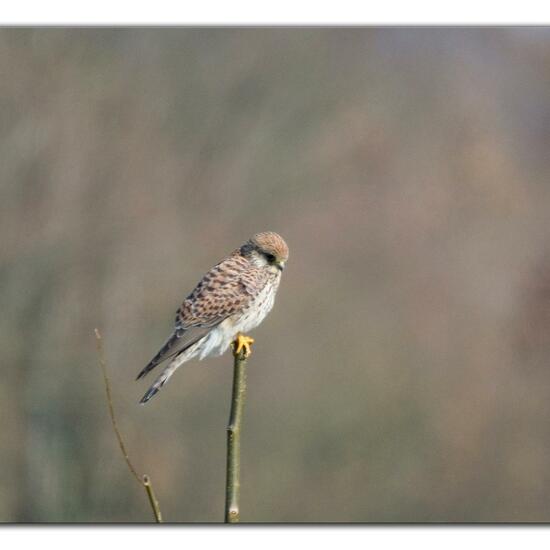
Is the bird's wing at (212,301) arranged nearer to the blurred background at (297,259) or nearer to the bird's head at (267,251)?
the bird's head at (267,251)

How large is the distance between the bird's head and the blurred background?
0.90 metres

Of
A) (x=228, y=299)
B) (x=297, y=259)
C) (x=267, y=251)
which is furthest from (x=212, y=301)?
(x=297, y=259)

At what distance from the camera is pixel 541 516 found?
302 cm

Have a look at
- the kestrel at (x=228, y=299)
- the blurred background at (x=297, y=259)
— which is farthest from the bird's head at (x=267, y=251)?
the blurred background at (x=297, y=259)

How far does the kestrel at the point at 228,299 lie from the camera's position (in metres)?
2.29

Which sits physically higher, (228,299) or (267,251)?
(267,251)

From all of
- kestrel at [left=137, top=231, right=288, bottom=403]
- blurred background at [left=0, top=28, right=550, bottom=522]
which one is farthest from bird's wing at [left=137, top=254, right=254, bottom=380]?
blurred background at [left=0, top=28, right=550, bottom=522]

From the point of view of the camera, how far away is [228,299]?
2.32 m

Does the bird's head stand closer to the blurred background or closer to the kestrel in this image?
the kestrel

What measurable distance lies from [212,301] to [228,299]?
4cm

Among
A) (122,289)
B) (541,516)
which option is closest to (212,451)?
(122,289)

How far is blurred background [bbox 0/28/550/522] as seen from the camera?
3.05 meters

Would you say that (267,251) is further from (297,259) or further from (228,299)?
(297,259)

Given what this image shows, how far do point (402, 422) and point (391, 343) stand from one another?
0.29 m
